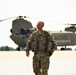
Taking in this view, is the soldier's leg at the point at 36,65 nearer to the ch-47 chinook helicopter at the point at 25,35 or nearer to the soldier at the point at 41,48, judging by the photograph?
the soldier at the point at 41,48

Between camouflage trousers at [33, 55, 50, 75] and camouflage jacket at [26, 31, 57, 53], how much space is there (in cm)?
20

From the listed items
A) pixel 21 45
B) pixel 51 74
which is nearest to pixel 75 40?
pixel 21 45

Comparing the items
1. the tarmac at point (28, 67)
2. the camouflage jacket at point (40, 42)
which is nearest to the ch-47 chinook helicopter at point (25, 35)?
the tarmac at point (28, 67)

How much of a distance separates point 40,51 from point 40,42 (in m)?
0.22

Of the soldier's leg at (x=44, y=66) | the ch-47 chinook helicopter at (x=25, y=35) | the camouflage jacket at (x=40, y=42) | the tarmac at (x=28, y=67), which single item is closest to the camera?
the soldier's leg at (x=44, y=66)

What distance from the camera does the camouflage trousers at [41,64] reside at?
1049 centimetres

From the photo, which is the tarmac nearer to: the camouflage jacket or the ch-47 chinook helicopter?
the camouflage jacket

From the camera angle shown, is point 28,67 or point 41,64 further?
point 28,67

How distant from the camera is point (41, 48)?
10586 millimetres

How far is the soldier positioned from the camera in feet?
34.6

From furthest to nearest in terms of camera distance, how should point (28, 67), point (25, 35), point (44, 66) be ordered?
point (25, 35), point (28, 67), point (44, 66)

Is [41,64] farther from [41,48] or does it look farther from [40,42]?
[40,42]

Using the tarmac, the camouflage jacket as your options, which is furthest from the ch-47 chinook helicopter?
the camouflage jacket

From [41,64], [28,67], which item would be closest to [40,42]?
[41,64]
